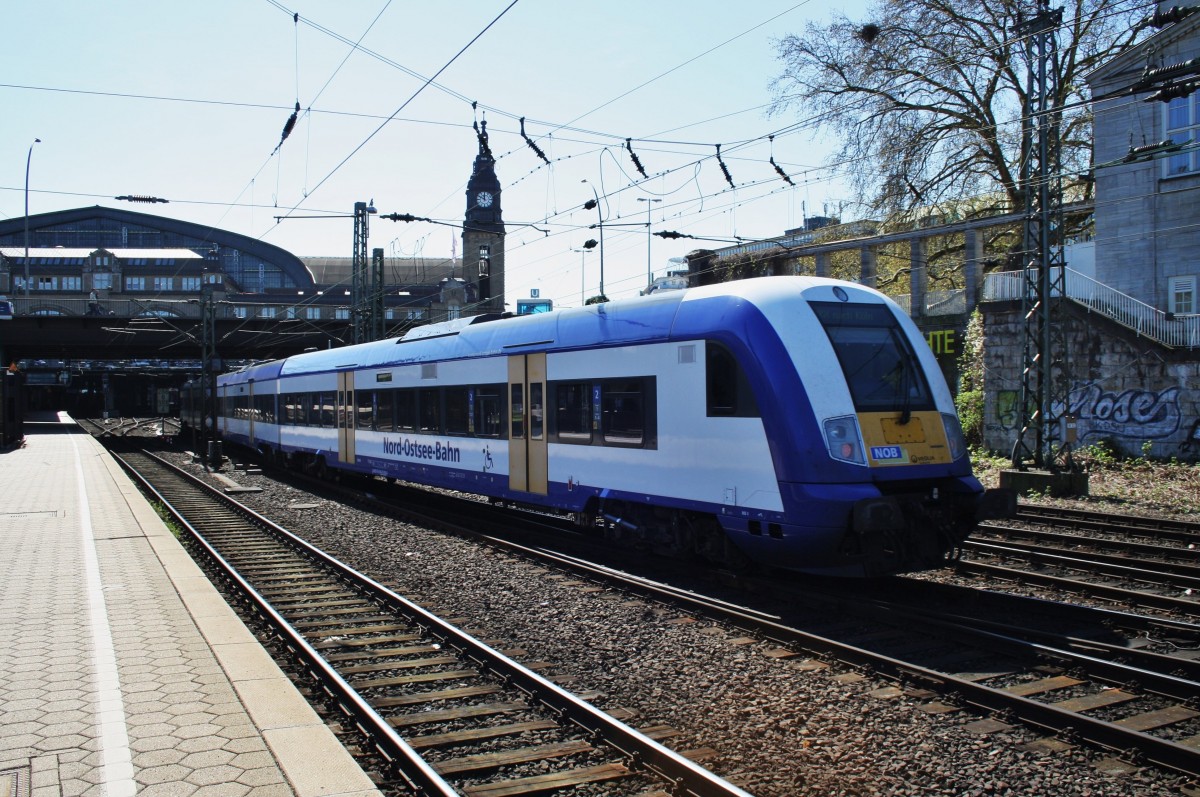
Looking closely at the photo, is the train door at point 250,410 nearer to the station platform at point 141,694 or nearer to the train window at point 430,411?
the train window at point 430,411

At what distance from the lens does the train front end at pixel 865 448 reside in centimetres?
853

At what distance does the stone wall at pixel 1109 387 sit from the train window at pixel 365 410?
44.5 ft

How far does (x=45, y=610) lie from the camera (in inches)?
334

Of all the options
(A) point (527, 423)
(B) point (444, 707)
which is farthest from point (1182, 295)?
(B) point (444, 707)

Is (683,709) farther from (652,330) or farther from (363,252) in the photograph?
(363,252)

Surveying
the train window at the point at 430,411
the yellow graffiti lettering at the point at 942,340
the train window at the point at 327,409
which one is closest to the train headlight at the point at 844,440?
the train window at the point at 430,411

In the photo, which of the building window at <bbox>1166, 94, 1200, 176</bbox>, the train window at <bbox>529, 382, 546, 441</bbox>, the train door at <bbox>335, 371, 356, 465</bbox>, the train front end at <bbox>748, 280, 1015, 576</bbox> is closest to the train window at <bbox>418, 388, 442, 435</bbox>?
the train window at <bbox>529, 382, 546, 441</bbox>

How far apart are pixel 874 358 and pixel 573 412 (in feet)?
13.3

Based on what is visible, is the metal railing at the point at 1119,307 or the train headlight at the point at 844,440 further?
the metal railing at the point at 1119,307

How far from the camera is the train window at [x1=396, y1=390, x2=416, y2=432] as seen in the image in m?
17.0

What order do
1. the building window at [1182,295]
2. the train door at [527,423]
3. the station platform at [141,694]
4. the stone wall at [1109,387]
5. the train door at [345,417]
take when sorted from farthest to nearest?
the building window at [1182,295]
the stone wall at [1109,387]
the train door at [345,417]
the train door at [527,423]
the station platform at [141,694]

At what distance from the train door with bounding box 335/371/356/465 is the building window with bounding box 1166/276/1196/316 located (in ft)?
65.3

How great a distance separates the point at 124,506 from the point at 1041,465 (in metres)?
16.9

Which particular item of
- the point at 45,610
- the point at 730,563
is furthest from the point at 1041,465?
the point at 45,610
